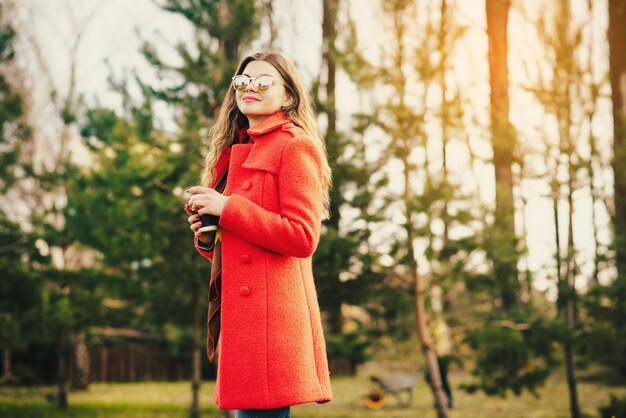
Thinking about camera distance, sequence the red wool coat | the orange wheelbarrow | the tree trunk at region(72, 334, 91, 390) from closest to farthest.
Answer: the red wool coat → the orange wheelbarrow → the tree trunk at region(72, 334, 91, 390)

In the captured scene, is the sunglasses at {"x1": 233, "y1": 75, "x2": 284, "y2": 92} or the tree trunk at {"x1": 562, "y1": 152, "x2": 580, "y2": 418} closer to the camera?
the sunglasses at {"x1": 233, "y1": 75, "x2": 284, "y2": 92}

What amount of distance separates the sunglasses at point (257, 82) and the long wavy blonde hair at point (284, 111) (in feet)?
0.24

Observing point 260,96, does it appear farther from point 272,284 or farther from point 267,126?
point 272,284

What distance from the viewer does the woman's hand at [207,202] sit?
6.60ft

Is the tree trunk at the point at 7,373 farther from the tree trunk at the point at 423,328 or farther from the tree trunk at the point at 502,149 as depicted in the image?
the tree trunk at the point at 502,149

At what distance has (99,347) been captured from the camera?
56.6 feet

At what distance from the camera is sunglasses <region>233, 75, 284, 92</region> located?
223cm

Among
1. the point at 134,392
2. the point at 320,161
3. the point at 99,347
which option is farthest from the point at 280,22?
the point at 320,161

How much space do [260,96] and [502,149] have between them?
24.3 ft

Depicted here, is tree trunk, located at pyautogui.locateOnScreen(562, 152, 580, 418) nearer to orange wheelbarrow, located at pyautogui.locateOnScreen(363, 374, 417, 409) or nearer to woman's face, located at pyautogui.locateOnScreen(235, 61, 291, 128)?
orange wheelbarrow, located at pyautogui.locateOnScreen(363, 374, 417, 409)

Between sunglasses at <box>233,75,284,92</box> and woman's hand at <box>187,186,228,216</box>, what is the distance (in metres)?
0.39

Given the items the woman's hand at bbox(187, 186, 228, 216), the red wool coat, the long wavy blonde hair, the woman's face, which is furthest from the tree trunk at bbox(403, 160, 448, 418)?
the woman's hand at bbox(187, 186, 228, 216)

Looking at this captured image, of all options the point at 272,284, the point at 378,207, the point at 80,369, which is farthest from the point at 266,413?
the point at 80,369

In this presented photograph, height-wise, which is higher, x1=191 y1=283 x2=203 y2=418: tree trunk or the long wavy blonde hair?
the long wavy blonde hair
